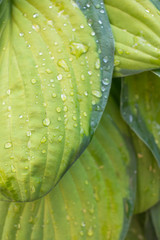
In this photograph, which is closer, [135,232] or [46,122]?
[46,122]

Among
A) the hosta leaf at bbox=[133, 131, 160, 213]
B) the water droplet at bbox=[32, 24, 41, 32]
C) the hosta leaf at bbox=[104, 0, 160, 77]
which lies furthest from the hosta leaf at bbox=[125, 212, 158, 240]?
the water droplet at bbox=[32, 24, 41, 32]

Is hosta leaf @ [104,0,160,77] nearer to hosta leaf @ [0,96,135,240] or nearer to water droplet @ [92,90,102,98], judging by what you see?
water droplet @ [92,90,102,98]

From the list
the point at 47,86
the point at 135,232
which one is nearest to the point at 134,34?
the point at 47,86

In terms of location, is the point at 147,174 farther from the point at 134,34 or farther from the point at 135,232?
the point at 134,34

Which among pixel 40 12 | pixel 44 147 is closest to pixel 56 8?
pixel 40 12

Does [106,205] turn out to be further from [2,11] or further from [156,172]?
[2,11]

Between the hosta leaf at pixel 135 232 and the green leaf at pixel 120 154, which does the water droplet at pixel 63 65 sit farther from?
the hosta leaf at pixel 135 232

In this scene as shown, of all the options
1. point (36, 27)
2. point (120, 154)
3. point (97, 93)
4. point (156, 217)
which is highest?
point (36, 27)
